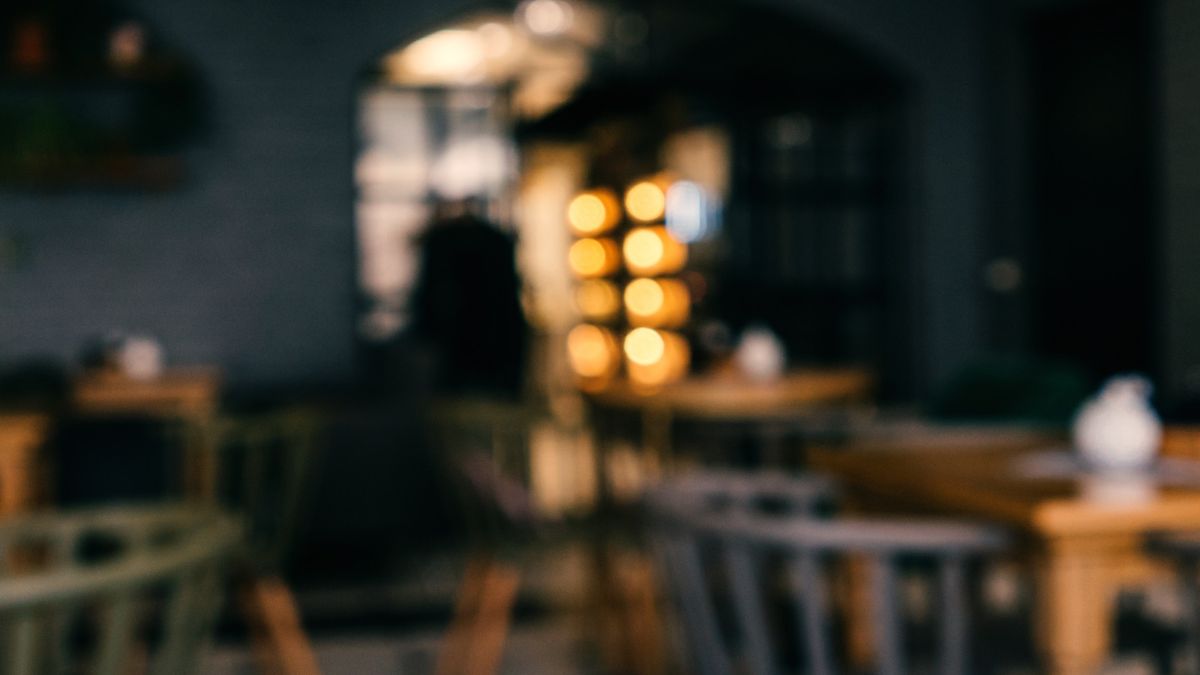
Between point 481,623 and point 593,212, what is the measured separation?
7.43 m

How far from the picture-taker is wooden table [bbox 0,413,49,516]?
340 centimetres

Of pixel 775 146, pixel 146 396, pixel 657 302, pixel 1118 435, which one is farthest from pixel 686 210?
pixel 1118 435

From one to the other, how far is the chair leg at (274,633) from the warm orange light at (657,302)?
17.1 feet

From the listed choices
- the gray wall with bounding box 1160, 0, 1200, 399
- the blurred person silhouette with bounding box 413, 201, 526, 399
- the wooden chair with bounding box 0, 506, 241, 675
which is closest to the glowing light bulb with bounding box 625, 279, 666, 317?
the blurred person silhouette with bounding box 413, 201, 526, 399

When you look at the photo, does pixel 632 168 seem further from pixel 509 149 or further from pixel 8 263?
pixel 8 263

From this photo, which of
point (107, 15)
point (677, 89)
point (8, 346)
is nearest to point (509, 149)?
point (677, 89)

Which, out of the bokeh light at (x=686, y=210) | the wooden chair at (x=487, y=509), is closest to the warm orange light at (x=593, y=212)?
the bokeh light at (x=686, y=210)

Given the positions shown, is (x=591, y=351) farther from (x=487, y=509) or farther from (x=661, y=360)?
(x=487, y=509)

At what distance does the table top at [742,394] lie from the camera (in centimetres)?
383

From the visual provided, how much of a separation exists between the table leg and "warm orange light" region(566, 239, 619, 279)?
8304 millimetres

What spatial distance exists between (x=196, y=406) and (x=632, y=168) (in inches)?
Result: 215

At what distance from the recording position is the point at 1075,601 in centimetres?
171

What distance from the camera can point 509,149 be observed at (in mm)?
7152

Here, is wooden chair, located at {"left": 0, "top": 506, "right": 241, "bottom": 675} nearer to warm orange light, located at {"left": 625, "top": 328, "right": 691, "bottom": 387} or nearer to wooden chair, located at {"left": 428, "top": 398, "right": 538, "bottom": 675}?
wooden chair, located at {"left": 428, "top": 398, "right": 538, "bottom": 675}
